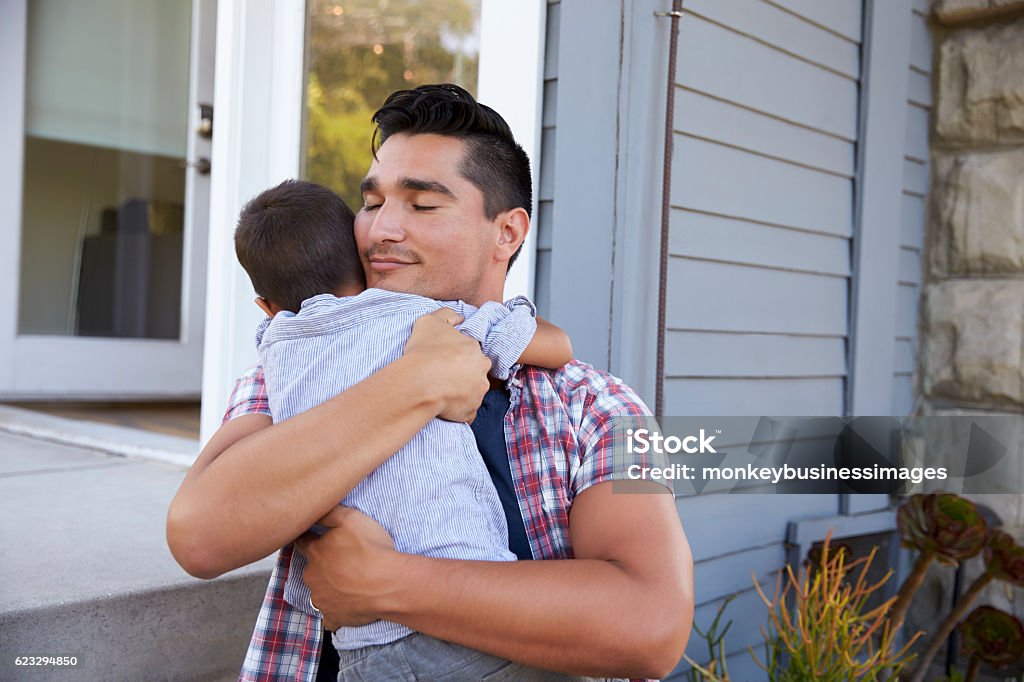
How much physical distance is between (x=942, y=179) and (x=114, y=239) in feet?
11.0

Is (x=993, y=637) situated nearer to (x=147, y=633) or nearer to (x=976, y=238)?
(x=976, y=238)

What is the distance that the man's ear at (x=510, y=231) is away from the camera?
150 centimetres

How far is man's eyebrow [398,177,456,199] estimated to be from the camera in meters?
1.40

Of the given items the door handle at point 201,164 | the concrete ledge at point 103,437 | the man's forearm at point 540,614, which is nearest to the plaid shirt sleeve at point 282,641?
the man's forearm at point 540,614

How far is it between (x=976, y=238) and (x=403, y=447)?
235 centimetres

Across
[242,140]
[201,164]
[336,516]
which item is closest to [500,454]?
[336,516]

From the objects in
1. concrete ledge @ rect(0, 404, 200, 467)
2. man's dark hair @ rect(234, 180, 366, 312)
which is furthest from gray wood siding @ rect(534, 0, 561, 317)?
concrete ledge @ rect(0, 404, 200, 467)

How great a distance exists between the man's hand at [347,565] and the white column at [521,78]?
1032mm

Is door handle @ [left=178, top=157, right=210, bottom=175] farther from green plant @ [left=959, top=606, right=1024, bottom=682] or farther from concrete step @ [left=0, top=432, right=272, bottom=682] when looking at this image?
green plant @ [left=959, top=606, right=1024, bottom=682]

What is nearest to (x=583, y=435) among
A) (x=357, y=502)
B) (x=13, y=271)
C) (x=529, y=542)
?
(x=529, y=542)

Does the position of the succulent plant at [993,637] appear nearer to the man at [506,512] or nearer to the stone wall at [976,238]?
the stone wall at [976,238]

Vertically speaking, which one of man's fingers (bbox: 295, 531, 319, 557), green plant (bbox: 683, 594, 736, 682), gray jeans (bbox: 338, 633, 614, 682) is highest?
man's fingers (bbox: 295, 531, 319, 557)

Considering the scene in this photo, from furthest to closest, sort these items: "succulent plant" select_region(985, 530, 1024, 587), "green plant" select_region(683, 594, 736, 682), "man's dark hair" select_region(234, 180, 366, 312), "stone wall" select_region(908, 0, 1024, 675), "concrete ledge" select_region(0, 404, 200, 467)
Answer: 1. "concrete ledge" select_region(0, 404, 200, 467)
2. "stone wall" select_region(908, 0, 1024, 675)
3. "succulent plant" select_region(985, 530, 1024, 587)
4. "green plant" select_region(683, 594, 736, 682)
5. "man's dark hair" select_region(234, 180, 366, 312)

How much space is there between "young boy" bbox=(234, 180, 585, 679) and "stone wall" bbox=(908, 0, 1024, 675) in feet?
6.45
